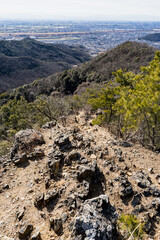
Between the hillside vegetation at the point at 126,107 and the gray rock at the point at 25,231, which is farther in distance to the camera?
the hillside vegetation at the point at 126,107

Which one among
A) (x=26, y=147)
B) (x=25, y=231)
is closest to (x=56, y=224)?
(x=25, y=231)

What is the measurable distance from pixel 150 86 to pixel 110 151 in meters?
5.53

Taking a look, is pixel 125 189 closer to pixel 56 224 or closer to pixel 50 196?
pixel 56 224

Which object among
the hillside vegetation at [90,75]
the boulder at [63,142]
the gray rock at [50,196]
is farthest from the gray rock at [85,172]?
the hillside vegetation at [90,75]

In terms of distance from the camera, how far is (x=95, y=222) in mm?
5152

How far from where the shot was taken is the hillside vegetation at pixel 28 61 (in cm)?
10641

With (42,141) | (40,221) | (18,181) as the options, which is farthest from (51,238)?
(42,141)

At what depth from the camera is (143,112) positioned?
37.4 ft

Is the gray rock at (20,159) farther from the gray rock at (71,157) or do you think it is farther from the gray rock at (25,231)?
the gray rock at (25,231)

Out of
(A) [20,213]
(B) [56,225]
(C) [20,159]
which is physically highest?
(B) [56,225]

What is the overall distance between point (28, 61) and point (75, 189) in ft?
452

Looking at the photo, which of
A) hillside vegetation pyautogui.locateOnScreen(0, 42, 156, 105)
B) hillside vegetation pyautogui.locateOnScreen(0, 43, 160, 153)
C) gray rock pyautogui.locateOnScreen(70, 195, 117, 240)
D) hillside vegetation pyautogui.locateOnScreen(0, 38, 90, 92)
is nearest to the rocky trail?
gray rock pyautogui.locateOnScreen(70, 195, 117, 240)

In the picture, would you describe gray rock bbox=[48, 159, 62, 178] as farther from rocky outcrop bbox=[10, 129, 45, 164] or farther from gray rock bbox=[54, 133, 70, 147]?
rocky outcrop bbox=[10, 129, 45, 164]

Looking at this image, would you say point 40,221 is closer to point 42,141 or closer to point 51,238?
point 51,238
